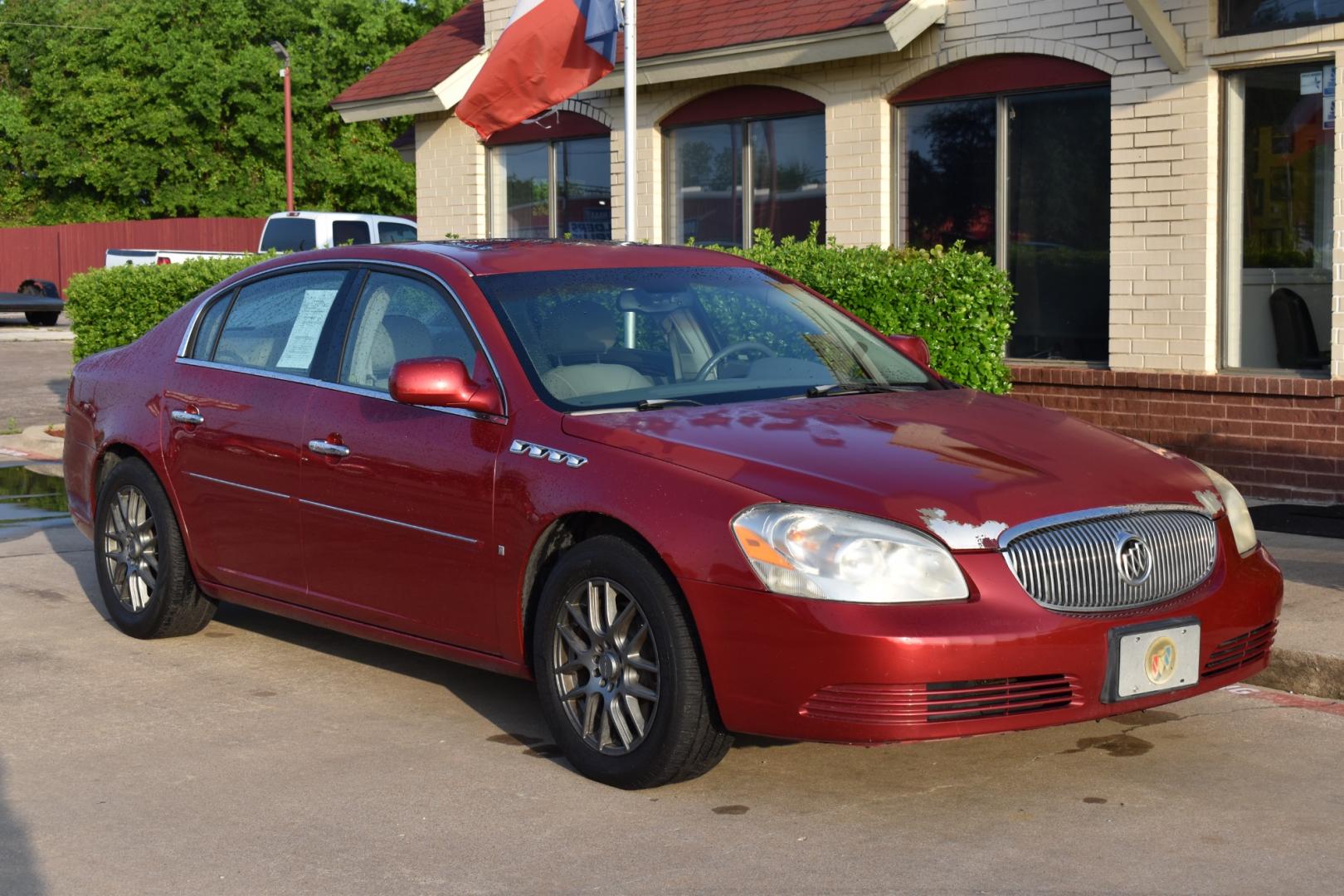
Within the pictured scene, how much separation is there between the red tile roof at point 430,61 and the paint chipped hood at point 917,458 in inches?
473

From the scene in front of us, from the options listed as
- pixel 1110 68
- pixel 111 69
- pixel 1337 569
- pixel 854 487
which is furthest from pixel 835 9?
pixel 111 69

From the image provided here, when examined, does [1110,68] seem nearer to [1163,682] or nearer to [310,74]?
[1163,682]

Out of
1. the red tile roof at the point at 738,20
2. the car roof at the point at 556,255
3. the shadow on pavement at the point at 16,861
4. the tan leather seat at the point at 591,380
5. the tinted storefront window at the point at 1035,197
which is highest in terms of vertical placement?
the red tile roof at the point at 738,20

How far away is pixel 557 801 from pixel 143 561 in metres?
3.03

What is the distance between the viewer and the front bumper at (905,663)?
4.78 m

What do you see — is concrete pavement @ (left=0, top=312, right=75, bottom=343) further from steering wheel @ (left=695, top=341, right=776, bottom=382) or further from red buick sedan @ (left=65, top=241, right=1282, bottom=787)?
steering wheel @ (left=695, top=341, right=776, bottom=382)

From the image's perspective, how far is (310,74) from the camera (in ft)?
160

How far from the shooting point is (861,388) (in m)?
6.19

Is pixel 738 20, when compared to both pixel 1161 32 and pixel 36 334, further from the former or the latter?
pixel 36 334

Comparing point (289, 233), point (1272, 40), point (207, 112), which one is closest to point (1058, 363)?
point (1272, 40)

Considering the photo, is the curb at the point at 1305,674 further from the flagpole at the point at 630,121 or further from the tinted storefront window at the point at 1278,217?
the flagpole at the point at 630,121

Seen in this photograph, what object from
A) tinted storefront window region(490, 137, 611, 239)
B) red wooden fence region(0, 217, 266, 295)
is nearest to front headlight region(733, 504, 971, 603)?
tinted storefront window region(490, 137, 611, 239)

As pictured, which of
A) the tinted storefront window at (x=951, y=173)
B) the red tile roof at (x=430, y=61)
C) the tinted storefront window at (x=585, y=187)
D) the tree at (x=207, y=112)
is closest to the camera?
the tinted storefront window at (x=951, y=173)

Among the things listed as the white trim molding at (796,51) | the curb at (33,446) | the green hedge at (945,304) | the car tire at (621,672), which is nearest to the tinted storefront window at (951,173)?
the white trim molding at (796,51)
